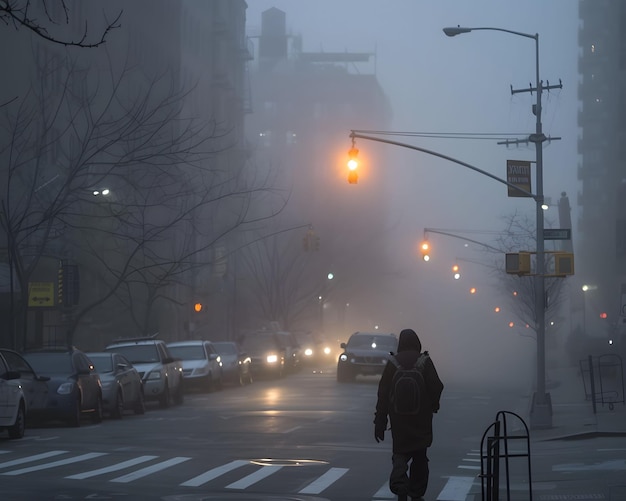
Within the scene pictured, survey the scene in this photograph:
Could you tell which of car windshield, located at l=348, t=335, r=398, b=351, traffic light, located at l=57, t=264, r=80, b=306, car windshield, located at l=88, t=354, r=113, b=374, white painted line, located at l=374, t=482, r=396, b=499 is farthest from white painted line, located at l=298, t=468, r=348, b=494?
car windshield, located at l=348, t=335, r=398, b=351

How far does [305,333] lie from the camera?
227 feet

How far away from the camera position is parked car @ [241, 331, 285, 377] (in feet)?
164

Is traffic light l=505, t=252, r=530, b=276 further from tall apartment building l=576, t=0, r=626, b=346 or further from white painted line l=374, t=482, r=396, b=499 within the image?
tall apartment building l=576, t=0, r=626, b=346

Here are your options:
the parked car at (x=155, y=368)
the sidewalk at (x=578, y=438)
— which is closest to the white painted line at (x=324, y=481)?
the sidewalk at (x=578, y=438)

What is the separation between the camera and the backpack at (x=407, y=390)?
10656mm

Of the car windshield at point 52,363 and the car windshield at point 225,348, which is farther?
the car windshield at point 225,348

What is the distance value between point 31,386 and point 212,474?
9.18 m

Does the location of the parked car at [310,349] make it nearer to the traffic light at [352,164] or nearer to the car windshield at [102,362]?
the car windshield at [102,362]

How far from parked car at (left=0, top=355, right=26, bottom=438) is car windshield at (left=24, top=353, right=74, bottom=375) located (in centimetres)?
391

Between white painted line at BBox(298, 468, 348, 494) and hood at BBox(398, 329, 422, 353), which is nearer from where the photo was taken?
hood at BBox(398, 329, 422, 353)

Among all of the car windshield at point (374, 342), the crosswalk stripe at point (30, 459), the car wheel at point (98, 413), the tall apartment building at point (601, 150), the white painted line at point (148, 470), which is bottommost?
the white painted line at point (148, 470)

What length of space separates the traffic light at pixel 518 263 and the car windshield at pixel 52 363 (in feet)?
33.1

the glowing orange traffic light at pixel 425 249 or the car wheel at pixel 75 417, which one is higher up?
the glowing orange traffic light at pixel 425 249

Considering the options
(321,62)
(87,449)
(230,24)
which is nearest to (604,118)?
(230,24)
